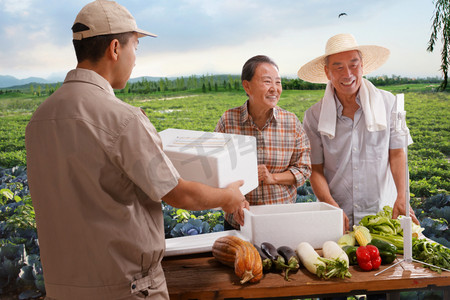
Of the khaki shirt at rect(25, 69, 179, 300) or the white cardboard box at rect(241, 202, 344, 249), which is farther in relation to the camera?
the white cardboard box at rect(241, 202, 344, 249)

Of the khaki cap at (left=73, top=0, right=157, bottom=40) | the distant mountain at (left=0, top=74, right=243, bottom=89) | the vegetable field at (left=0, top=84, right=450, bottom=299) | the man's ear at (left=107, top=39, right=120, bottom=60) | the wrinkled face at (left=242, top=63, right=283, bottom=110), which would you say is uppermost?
the distant mountain at (left=0, top=74, right=243, bottom=89)

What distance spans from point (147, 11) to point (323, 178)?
15.9 ft

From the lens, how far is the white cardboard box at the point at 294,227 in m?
1.96

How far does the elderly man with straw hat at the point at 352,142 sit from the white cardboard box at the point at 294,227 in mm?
472

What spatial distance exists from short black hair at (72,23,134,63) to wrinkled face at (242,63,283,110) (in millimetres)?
1119

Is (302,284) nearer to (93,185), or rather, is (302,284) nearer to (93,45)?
(93,185)

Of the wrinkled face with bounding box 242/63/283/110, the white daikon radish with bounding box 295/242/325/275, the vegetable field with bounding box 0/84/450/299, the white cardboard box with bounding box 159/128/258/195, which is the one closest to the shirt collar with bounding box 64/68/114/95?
the white cardboard box with bounding box 159/128/258/195

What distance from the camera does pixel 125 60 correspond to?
4.71ft

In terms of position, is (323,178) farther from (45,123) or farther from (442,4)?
(442,4)

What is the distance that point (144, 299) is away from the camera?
138 cm

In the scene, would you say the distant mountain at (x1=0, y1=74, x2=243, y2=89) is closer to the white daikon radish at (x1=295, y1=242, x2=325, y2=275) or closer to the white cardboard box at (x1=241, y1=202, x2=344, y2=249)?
the white cardboard box at (x1=241, y1=202, x2=344, y2=249)

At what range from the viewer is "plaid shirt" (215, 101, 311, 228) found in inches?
96.3

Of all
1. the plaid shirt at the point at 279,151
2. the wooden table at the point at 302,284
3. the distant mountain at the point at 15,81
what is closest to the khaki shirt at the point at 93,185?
the wooden table at the point at 302,284

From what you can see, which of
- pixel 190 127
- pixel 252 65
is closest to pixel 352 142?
pixel 252 65
